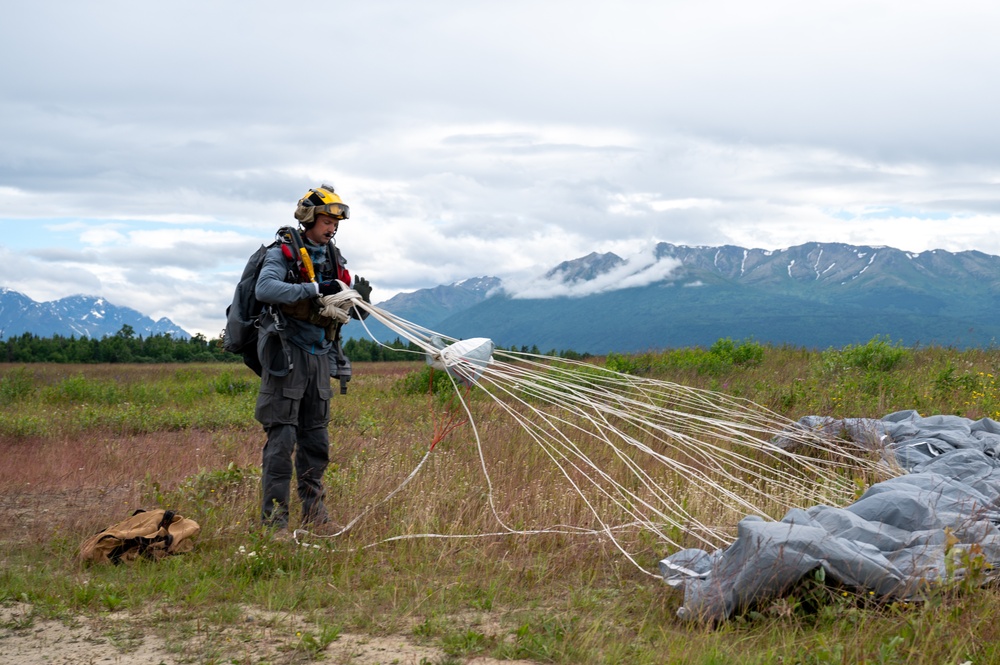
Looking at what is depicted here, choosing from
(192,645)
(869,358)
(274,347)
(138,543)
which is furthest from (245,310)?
(869,358)

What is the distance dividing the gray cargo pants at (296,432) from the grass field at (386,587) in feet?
0.86

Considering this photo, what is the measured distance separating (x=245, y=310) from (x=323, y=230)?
0.69 meters

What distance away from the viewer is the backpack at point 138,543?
4625 millimetres

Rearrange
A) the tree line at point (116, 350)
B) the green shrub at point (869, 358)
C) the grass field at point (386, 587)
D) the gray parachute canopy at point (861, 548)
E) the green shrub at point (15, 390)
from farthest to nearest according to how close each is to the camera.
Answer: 1. the tree line at point (116, 350)
2. the green shrub at point (15, 390)
3. the green shrub at point (869, 358)
4. the gray parachute canopy at point (861, 548)
5. the grass field at point (386, 587)

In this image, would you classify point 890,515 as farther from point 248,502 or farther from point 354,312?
point 248,502

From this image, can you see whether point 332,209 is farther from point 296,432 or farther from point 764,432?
point 764,432

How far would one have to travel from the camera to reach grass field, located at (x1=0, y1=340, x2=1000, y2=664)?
3.34 metres

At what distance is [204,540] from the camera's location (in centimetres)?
486

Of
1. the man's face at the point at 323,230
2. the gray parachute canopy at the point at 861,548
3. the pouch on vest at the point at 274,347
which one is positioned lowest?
the gray parachute canopy at the point at 861,548

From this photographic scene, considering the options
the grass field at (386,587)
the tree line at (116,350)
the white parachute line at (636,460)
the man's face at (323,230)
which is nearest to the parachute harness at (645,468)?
the white parachute line at (636,460)

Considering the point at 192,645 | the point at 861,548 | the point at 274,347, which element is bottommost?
the point at 192,645

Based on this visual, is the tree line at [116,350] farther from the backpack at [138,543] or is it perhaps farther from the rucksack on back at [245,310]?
the backpack at [138,543]

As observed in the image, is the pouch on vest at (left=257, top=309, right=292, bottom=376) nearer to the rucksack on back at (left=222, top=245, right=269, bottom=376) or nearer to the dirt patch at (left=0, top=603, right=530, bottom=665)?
the rucksack on back at (left=222, top=245, right=269, bottom=376)

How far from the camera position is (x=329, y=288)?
206 inches
